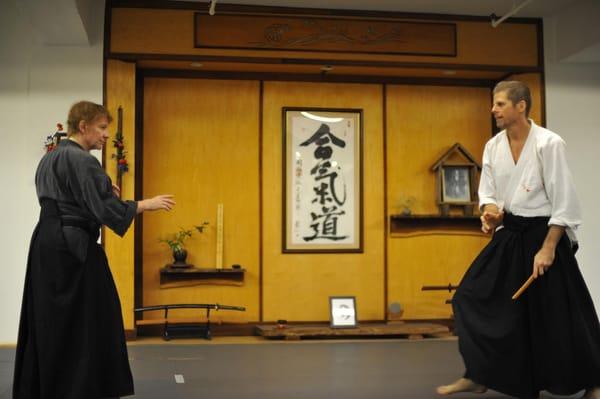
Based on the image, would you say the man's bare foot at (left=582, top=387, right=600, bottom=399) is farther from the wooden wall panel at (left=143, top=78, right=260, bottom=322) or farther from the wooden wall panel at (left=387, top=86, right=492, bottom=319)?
the wooden wall panel at (left=143, top=78, right=260, bottom=322)

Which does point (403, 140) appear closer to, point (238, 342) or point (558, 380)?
point (238, 342)

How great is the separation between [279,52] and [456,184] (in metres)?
1.88

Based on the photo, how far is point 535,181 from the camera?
3471 mm

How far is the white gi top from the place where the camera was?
3.38 meters

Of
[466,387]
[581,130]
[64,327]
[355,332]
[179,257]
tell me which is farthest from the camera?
[581,130]

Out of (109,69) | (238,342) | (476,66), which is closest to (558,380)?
(238,342)

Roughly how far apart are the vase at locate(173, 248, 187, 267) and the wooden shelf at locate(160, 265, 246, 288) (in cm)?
4

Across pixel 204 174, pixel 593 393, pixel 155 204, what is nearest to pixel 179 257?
pixel 204 174

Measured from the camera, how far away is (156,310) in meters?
6.21

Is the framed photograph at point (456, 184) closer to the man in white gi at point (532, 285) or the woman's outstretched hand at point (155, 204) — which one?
the man in white gi at point (532, 285)

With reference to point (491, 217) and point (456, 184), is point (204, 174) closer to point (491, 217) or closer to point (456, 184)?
point (456, 184)

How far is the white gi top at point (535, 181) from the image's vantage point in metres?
3.38

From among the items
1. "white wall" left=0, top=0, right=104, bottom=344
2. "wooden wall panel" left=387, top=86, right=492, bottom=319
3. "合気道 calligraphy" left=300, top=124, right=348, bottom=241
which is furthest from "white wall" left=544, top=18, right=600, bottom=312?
"white wall" left=0, top=0, right=104, bottom=344

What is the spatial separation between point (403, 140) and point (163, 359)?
2.82 metres
